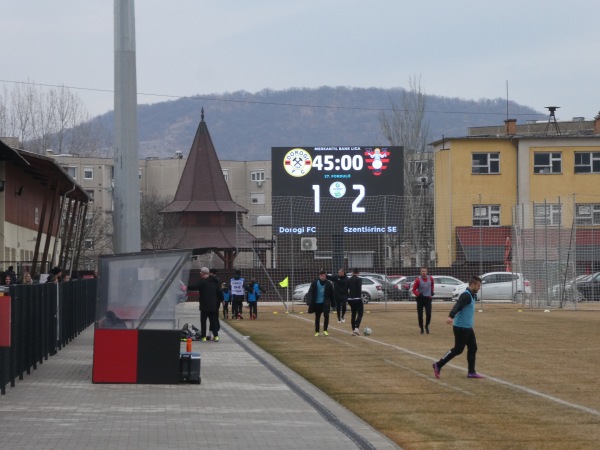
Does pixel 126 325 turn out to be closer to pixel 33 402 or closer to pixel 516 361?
pixel 33 402

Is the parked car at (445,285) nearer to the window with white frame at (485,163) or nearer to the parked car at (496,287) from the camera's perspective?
the parked car at (496,287)

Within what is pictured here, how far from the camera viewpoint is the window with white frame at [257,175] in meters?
139

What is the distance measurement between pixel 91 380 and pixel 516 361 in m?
8.15

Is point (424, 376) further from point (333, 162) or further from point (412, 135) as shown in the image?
point (412, 135)

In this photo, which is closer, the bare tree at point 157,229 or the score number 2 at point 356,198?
the score number 2 at point 356,198

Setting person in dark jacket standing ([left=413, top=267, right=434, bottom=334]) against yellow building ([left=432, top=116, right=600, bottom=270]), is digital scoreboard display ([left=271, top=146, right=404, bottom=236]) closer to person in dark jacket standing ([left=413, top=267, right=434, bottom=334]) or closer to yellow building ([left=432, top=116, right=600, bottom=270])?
yellow building ([left=432, top=116, right=600, bottom=270])

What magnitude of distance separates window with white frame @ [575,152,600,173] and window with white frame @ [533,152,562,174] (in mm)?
1048

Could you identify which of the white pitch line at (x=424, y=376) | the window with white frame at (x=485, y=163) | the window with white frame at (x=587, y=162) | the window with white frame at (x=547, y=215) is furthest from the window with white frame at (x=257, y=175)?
the white pitch line at (x=424, y=376)

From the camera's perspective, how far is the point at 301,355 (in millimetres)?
24656

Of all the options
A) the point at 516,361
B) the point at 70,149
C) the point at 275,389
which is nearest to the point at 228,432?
the point at 275,389

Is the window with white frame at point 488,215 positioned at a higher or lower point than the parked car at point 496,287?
higher

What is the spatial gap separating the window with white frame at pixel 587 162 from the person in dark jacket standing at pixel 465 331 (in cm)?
5647

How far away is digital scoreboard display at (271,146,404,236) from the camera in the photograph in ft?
185

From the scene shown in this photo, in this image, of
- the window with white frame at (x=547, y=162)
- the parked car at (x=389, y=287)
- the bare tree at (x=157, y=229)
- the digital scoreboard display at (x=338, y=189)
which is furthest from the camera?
the bare tree at (x=157, y=229)
